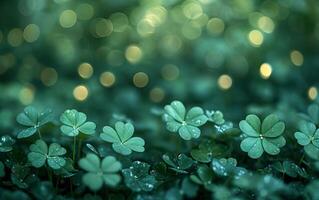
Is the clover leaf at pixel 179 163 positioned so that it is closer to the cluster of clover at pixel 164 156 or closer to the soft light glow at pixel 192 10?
the cluster of clover at pixel 164 156

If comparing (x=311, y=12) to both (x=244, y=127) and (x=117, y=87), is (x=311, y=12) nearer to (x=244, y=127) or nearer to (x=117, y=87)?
(x=117, y=87)

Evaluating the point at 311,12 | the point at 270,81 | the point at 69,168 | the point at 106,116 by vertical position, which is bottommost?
the point at 106,116

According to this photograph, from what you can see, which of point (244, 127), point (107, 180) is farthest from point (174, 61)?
point (107, 180)

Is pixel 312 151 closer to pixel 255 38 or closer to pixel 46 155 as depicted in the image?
pixel 46 155

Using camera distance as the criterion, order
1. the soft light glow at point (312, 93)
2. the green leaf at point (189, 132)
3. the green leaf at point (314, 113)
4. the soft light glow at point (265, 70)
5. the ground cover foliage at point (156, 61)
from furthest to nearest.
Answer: the soft light glow at point (265, 70)
the ground cover foliage at point (156, 61)
the soft light glow at point (312, 93)
the green leaf at point (314, 113)
the green leaf at point (189, 132)

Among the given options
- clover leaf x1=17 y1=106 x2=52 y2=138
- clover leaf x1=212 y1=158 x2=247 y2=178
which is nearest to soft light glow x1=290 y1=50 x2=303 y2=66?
clover leaf x1=212 y1=158 x2=247 y2=178

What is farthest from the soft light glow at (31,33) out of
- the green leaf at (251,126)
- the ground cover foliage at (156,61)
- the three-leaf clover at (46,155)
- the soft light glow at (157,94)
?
the green leaf at (251,126)

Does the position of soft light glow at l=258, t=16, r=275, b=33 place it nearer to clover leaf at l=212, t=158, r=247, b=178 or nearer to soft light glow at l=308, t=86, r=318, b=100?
soft light glow at l=308, t=86, r=318, b=100
